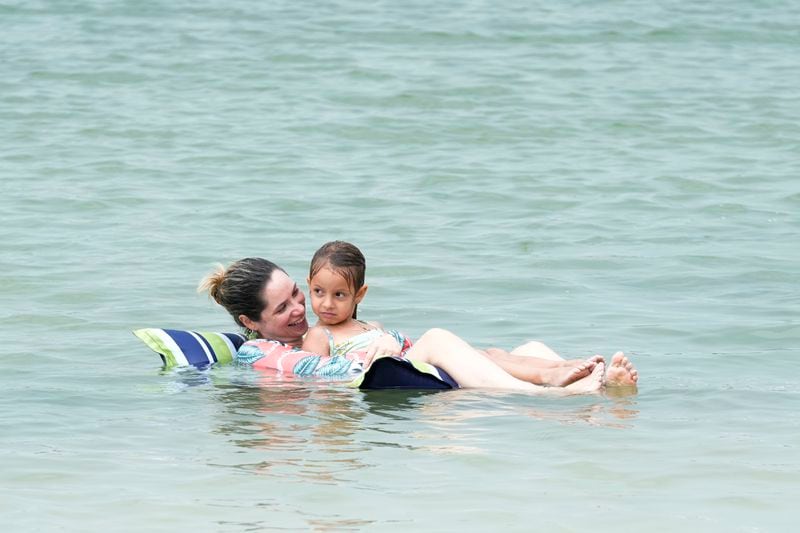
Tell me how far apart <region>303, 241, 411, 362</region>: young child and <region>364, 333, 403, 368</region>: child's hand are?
9.2 inches

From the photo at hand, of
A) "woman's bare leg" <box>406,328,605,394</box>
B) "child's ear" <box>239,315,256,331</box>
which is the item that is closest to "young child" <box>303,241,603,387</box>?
"woman's bare leg" <box>406,328,605,394</box>

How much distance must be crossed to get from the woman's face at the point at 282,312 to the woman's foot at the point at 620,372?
1845mm

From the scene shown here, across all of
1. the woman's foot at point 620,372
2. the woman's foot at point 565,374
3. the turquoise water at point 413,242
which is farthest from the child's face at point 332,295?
the woman's foot at point 620,372

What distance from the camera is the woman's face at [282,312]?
7.57 m

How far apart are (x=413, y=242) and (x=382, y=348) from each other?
410cm

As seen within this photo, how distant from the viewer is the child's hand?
6871mm

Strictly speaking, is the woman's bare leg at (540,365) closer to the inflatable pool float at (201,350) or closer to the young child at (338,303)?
the inflatable pool float at (201,350)

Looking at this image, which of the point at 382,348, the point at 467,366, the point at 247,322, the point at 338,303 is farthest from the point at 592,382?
the point at 247,322

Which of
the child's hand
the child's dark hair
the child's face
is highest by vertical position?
the child's dark hair

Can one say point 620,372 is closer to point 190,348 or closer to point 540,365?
point 540,365

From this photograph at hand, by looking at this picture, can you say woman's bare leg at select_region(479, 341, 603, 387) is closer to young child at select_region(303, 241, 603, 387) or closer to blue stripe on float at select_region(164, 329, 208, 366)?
young child at select_region(303, 241, 603, 387)

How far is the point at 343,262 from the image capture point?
23.5ft

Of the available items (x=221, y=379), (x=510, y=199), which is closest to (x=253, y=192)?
(x=510, y=199)

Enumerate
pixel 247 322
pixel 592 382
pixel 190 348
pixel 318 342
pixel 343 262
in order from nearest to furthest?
pixel 592 382 < pixel 343 262 < pixel 318 342 < pixel 190 348 < pixel 247 322
